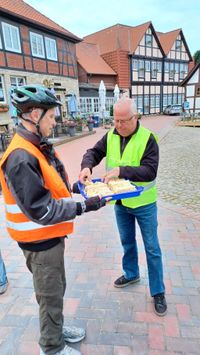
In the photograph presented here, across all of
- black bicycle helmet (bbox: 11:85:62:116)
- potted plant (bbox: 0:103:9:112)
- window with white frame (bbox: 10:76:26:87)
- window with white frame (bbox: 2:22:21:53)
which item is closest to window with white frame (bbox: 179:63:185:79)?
window with white frame (bbox: 10:76:26:87)

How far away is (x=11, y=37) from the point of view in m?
15.4

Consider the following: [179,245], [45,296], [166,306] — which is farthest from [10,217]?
[179,245]

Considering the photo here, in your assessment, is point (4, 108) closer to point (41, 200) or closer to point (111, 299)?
point (111, 299)

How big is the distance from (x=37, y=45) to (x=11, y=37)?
234 cm

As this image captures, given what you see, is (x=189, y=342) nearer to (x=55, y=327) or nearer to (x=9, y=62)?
(x=55, y=327)

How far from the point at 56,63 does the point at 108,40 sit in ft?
55.4

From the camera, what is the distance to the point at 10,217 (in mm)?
1729

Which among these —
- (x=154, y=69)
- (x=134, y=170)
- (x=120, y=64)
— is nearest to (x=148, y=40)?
(x=154, y=69)

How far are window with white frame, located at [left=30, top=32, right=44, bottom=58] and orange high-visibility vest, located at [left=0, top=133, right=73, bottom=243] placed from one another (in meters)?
17.8

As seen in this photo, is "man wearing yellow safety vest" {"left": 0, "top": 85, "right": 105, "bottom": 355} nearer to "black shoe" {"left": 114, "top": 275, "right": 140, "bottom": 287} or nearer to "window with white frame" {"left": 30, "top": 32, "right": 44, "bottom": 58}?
"black shoe" {"left": 114, "top": 275, "right": 140, "bottom": 287}

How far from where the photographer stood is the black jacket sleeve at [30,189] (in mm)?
1494

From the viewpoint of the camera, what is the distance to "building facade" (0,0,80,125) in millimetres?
15109

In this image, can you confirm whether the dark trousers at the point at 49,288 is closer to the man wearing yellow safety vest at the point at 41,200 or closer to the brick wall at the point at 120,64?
the man wearing yellow safety vest at the point at 41,200

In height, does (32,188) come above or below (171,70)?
below
